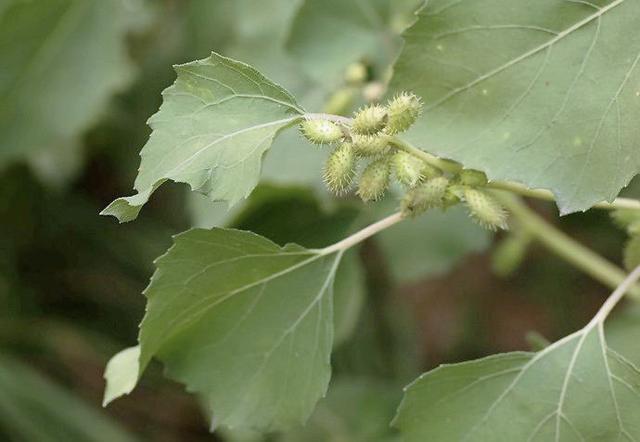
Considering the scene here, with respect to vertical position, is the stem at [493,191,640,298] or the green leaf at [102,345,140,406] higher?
the green leaf at [102,345,140,406]

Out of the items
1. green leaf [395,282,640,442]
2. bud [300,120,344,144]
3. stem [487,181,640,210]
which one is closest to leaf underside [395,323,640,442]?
green leaf [395,282,640,442]

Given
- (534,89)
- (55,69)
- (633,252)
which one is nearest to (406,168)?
(534,89)

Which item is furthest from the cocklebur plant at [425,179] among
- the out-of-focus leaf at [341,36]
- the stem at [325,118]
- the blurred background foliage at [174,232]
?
the out-of-focus leaf at [341,36]

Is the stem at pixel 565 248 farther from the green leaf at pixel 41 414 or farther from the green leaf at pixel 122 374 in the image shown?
the green leaf at pixel 41 414

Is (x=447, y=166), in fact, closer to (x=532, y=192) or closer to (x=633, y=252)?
(x=532, y=192)

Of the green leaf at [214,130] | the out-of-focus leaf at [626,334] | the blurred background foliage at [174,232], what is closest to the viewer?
the green leaf at [214,130]

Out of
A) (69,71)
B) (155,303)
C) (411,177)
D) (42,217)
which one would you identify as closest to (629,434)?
(411,177)

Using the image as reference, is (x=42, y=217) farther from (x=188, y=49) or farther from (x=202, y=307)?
(x=202, y=307)

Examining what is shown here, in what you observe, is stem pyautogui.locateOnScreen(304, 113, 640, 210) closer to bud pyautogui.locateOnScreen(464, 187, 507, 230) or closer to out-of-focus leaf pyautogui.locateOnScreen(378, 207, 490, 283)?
bud pyautogui.locateOnScreen(464, 187, 507, 230)
